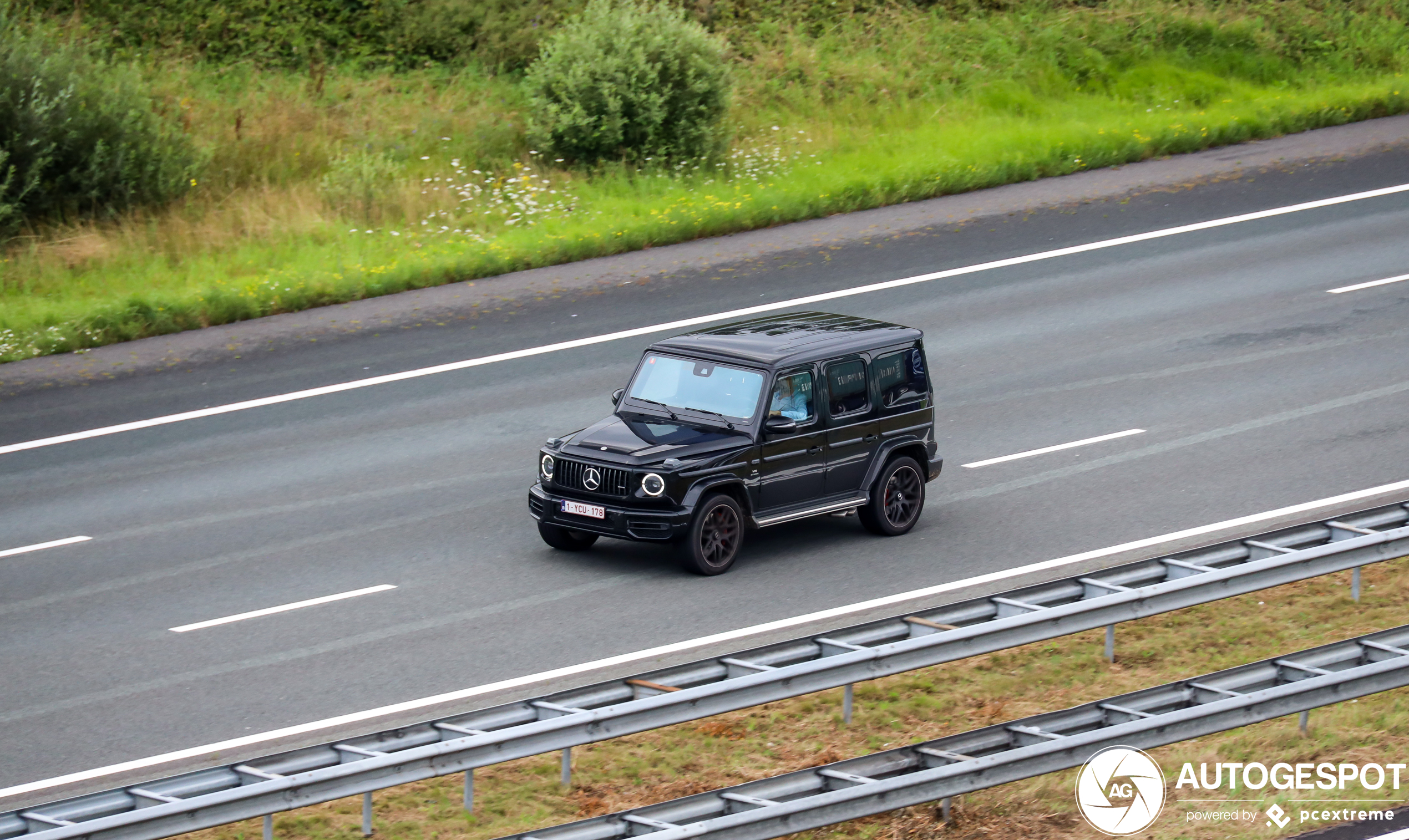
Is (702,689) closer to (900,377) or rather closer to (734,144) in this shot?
(900,377)

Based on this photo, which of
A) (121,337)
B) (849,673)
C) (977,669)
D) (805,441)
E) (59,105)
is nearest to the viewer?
(849,673)

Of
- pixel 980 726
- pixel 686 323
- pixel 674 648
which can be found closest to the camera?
pixel 980 726

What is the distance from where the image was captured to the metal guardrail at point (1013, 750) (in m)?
8.01

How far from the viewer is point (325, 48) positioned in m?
28.6

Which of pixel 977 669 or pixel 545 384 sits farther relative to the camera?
pixel 545 384

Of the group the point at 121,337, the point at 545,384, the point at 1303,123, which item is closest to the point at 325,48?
the point at 121,337

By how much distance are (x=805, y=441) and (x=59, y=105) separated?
13.8 meters

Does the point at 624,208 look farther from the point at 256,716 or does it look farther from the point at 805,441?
the point at 256,716

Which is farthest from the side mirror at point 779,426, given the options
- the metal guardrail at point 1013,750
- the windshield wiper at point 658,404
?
the metal guardrail at point 1013,750

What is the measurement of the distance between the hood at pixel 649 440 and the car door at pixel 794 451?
0.31 m

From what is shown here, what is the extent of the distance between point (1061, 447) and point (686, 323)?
5.21 metres

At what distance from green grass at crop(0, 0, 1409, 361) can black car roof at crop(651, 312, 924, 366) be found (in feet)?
25.7

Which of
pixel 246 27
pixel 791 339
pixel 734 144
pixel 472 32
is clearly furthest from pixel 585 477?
pixel 246 27

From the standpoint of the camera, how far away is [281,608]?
41.4ft
